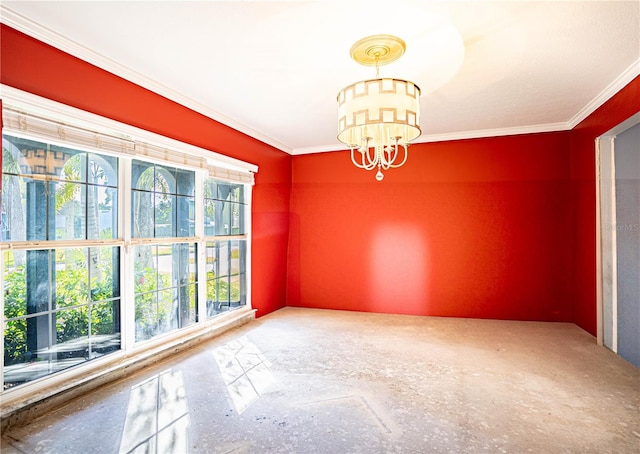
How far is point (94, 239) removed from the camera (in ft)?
8.59

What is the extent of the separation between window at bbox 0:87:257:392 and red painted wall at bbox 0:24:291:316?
12cm

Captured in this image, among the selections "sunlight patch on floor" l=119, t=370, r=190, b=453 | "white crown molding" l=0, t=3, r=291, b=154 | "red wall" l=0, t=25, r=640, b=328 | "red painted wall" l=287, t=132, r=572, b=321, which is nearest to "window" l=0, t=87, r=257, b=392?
"white crown molding" l=0, t=3, r=291, b=154

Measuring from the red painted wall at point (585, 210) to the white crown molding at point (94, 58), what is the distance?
402 centimetres

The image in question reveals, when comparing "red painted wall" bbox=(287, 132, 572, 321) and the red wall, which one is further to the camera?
"red painted wall" bbox=(287, 132, 572, 321)

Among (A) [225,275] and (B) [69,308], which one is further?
(A) [225,275]

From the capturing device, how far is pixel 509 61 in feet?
8.53

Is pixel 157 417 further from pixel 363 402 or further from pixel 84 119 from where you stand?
pixel 84 119

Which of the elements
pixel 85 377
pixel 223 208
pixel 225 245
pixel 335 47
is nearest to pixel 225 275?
pixel 225 245

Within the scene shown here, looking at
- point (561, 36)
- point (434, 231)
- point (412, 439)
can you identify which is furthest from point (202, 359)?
point (561, 36)

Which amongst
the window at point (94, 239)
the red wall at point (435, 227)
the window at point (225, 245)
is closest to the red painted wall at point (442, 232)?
the red wall at point (435, 227)

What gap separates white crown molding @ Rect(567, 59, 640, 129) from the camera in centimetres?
273

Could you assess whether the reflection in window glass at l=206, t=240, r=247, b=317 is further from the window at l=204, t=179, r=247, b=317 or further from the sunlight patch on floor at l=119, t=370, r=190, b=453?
the sunlight patch on floor at l=119, t=370, r=190, b=453

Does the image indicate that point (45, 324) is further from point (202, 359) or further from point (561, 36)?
point (561, 36)

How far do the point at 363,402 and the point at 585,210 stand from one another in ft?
11.3
